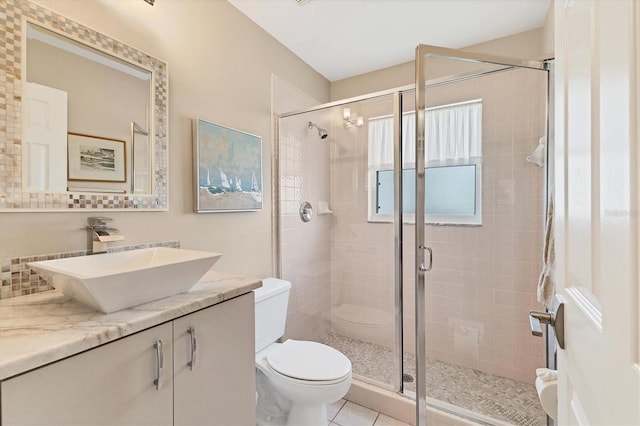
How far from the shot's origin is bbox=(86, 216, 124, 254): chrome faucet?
3.86 ft

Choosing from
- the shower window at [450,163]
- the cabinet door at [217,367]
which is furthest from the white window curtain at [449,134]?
the cabinet door at [217,367]

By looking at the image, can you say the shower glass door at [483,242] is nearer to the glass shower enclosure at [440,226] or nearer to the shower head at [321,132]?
the glass shower enclosure at [440,226]

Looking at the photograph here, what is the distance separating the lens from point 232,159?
182 centimetres

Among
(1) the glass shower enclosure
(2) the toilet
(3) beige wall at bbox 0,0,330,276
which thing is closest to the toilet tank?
(2) the toilet

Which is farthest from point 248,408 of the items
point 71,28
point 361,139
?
point 361,139

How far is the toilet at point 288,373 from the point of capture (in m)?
1.45

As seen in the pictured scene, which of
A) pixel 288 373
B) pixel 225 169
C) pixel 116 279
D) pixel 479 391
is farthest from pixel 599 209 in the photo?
pixel 479 391

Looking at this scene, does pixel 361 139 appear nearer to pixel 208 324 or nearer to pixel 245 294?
pixel 245 294

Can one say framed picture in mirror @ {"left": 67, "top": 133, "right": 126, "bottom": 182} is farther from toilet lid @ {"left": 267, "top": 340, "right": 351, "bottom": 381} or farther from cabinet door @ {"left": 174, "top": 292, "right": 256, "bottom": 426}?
toilet lid @ {"left": 267, "top": 340, "right": 351, "bottom": 381}

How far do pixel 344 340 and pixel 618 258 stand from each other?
2.33 meters

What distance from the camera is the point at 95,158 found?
4.03 feet

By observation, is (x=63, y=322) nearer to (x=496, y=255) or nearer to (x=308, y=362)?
(x=308, y=362)

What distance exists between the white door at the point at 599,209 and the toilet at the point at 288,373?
1024 mm

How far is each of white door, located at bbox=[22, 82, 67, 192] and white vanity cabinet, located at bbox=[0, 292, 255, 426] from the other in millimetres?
726
